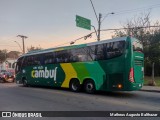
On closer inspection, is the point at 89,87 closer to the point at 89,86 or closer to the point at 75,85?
the point at 89,86

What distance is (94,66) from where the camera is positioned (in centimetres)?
A: 1540

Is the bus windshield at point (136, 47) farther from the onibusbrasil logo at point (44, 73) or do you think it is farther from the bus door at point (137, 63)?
the onibusbrasil logo at point (44, 73)

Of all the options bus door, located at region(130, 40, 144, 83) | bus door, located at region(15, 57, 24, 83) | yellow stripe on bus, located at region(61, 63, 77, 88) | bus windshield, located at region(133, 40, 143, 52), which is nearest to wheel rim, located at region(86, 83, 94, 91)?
yellow stripe on bus, located at region(61, 63, 77, 88)

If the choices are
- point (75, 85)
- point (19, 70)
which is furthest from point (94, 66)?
point (19, 70)

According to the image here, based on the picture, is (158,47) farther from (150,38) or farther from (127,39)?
(127,39)

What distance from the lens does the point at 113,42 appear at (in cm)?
1432

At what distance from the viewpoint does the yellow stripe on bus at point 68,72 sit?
16947 millimetres

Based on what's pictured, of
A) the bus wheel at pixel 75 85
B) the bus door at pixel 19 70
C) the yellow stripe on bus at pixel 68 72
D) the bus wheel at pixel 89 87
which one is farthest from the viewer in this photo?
the bus door at pixel 19 70

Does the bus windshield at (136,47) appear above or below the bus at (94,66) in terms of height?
above

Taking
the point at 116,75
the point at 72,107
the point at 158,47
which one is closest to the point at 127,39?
the point at 116,75

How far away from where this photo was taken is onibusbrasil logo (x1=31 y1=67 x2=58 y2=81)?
1859 centimetres

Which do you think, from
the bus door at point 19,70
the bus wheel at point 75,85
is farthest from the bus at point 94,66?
the bus door at point 19,70

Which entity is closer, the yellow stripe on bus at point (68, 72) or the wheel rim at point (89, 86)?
the wheel rim at point (89, 86)

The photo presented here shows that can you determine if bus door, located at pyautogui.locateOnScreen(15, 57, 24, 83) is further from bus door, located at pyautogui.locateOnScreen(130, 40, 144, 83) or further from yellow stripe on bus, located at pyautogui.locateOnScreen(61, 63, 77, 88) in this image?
bus door, located at pyautogui.locateOnScreen(130, 40, 144, 83)
